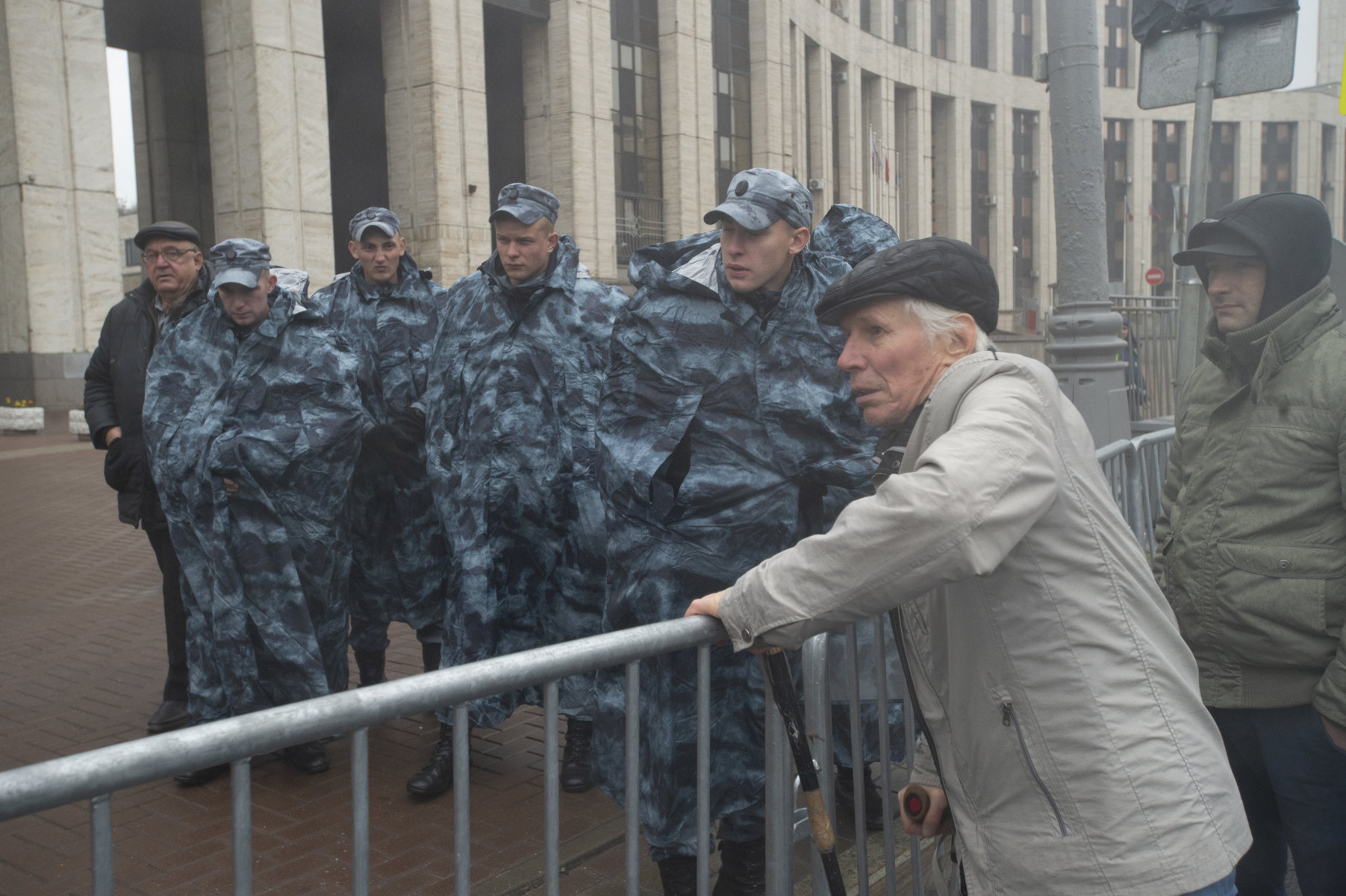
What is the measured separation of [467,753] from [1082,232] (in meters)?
5.13

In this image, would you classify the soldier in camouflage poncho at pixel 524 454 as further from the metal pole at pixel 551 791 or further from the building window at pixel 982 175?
the building window at pixel 982 175

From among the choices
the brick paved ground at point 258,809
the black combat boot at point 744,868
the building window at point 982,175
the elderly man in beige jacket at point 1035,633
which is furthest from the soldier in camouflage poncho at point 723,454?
the building window at point 982,175

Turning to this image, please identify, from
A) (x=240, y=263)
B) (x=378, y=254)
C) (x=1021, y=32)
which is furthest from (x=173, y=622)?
(x=1021, y=32)

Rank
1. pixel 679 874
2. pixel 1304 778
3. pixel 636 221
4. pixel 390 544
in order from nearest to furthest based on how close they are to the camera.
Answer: pixel 1304 778
pixel 679 874
pixel 390 544
pixel 636 221

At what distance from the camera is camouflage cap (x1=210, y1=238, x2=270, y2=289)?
4641 mm

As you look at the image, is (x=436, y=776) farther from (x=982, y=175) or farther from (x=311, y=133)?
(x=982, y=175)

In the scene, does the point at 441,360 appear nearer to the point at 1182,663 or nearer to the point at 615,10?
the point at 1182,663

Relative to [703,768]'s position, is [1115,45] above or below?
above

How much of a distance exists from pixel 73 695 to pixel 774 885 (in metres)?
4.54

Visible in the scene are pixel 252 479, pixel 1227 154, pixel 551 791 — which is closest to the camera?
pixel 551 791

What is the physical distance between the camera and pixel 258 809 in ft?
13.8

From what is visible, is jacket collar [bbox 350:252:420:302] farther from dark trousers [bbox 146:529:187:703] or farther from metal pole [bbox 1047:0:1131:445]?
metal pole [bbox 1047:0:1131:445]

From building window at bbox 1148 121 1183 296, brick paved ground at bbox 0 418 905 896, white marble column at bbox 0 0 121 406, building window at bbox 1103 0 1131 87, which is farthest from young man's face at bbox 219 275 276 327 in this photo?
building window at bbox 1148 121 1183 296

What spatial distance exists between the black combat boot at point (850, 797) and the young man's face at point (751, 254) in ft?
4.97
